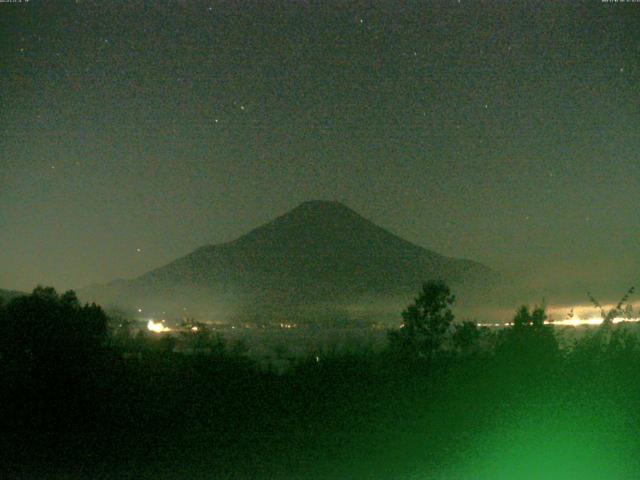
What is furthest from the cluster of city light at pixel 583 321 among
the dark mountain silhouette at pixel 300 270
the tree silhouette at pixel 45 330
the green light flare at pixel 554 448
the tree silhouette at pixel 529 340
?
the dark mountain silhouette at pixel 300 270

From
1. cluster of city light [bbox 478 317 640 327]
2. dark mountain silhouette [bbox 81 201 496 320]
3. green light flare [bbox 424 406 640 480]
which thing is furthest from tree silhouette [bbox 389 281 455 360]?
dark mountain silhouette [bbox 81 201 496 320]

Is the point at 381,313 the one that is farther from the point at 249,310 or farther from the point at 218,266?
Result: the point at 218,266

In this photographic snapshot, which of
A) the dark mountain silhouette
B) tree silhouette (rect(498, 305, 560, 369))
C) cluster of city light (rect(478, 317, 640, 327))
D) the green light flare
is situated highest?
the dark mountain silhouette

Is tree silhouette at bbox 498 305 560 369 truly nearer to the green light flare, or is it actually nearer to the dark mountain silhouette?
the green light flare

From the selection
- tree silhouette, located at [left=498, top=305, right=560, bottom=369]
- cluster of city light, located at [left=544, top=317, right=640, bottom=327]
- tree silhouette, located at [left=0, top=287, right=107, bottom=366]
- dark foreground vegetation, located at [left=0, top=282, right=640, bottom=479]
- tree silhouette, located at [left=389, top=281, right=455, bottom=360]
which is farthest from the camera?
tree silhouette, located at [left=389, top=281, right=455, bottom=360]

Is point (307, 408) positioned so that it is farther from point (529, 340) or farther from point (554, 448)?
point (529, 340)

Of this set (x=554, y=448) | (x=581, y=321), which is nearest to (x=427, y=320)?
(x=581, y=321)

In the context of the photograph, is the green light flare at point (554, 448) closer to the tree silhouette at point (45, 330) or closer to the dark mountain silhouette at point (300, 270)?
the tree silhouette at point (45, 330)
